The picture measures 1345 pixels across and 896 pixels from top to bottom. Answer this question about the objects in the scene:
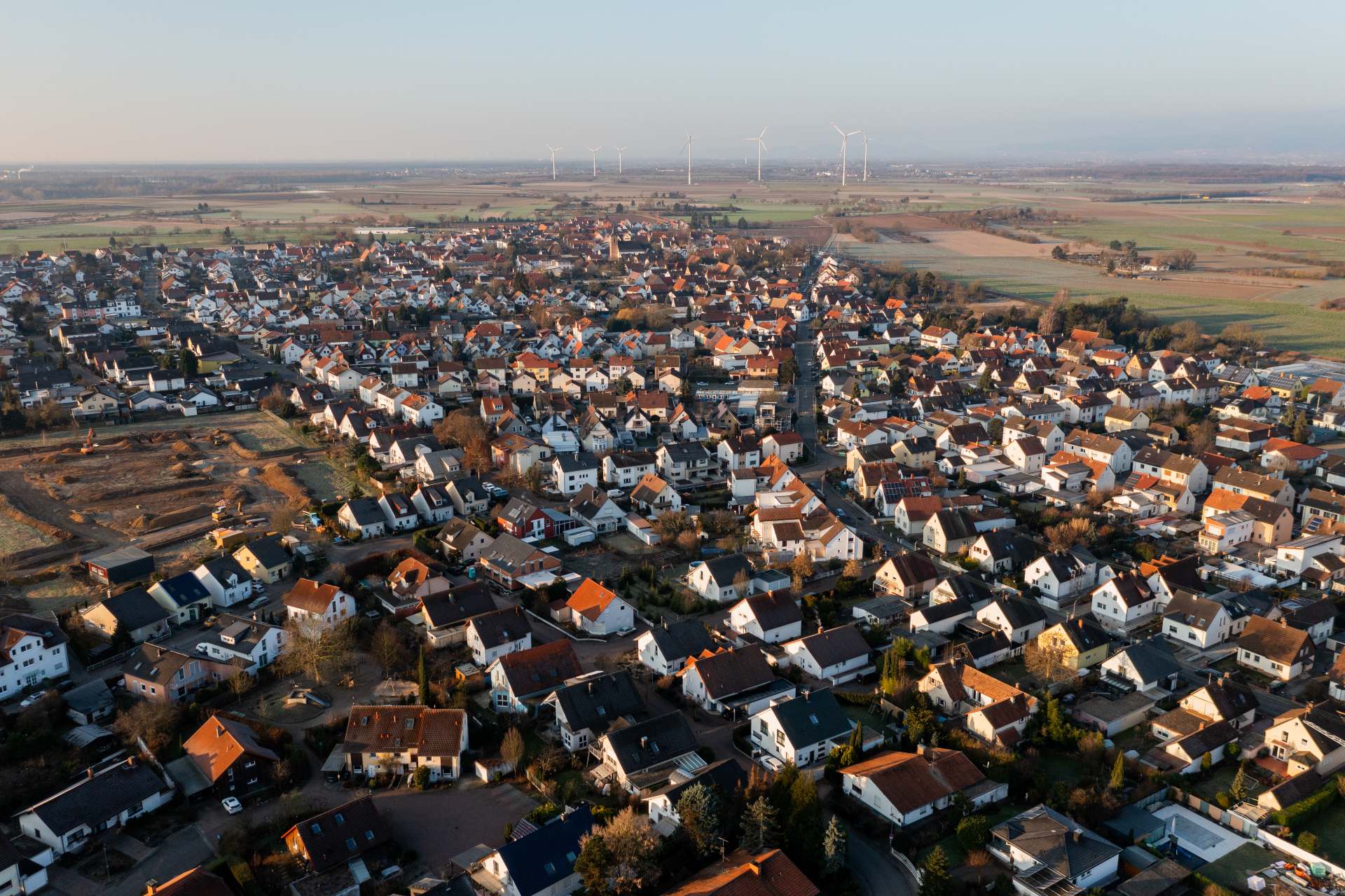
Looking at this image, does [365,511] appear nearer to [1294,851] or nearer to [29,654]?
[29,654]

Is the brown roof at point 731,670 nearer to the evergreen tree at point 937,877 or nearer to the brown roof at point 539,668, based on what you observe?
the brown roof at point 539,668

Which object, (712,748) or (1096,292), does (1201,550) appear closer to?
(712,748)

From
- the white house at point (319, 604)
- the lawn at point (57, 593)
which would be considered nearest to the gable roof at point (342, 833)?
the white house at point (319, 604)

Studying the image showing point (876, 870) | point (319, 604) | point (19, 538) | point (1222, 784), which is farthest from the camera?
point (19, 538)

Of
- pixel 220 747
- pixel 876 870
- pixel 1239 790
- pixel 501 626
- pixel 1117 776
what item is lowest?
pixel 876 870

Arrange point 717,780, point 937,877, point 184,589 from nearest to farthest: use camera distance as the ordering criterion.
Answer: point 937,877 → point 717,780 → point 184,589

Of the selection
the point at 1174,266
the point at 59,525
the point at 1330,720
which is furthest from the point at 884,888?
the point at 1174,266

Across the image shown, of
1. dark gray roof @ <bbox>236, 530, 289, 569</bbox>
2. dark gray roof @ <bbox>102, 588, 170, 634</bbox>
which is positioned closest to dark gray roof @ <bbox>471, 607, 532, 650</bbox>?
dark gray roof @ <bbox>236, 530, 289, 569</bbox>

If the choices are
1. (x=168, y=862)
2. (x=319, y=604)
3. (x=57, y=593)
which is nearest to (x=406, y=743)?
(x=168, y=862)
